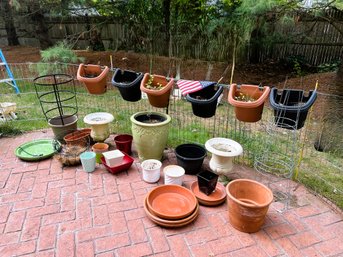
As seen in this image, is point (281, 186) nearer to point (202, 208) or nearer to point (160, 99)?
point (202, 208)

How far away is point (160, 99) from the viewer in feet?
9.28

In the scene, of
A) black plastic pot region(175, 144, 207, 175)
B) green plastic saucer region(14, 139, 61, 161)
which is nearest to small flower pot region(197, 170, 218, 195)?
black plastic pot region(175, 144, 207, 175)

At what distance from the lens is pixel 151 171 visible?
8.69 feet

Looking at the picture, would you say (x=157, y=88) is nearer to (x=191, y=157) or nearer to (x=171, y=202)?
(x=191, y=157)

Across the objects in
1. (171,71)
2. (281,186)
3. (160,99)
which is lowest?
(281,186)

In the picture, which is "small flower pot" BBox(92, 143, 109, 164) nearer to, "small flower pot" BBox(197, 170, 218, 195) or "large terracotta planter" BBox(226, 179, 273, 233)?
"small flower pot" BBox(197, 170, 218, 195)

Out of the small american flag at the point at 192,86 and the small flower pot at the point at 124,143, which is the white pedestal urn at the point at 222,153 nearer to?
the small american flag at the point at 192,86

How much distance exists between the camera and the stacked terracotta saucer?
83.8 inches

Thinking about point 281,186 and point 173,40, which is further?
point 173,40

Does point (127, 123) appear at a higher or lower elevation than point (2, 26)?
lower

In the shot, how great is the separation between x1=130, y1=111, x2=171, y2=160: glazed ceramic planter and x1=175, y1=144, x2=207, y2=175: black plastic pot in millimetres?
227

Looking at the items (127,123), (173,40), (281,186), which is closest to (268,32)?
(173,40)

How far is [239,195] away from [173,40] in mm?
5237

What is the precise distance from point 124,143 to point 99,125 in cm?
40
